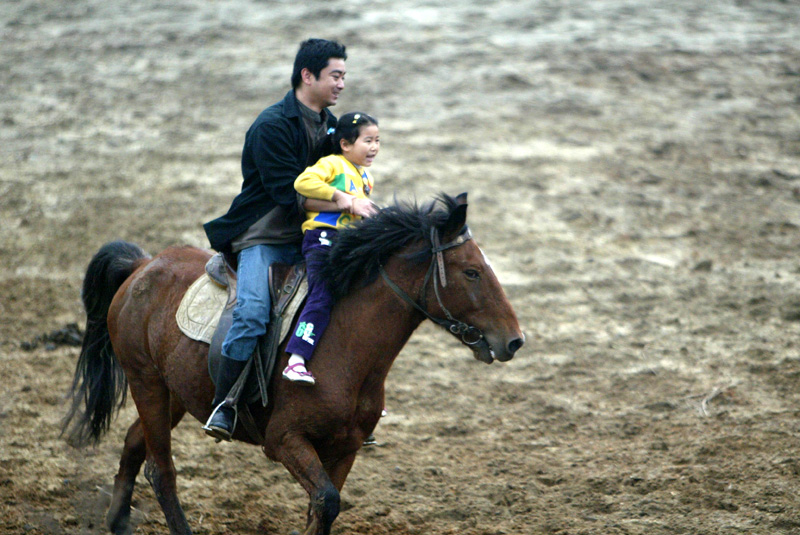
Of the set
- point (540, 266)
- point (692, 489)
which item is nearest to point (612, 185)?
point (540, 266)

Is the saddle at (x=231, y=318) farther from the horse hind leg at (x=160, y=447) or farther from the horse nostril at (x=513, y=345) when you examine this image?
the horse nostril at (x=513, y=345)

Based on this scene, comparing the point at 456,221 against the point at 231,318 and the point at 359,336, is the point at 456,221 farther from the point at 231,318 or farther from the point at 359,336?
the point at 231,318

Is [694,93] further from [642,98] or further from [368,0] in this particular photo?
[368,0]

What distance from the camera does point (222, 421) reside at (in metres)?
4.08

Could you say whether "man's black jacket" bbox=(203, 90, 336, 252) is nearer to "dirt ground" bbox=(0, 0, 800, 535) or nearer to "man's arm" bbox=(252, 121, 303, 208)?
"man's arm" bbox=(252, 121, 303, 208)

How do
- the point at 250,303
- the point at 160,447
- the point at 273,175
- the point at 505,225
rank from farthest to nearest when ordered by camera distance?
the point at 505,225
the point at 160,447
the point at 273,175
the point at 250,303

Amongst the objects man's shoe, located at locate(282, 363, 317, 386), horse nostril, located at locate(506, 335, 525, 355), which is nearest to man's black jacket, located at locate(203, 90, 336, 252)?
man's shoe, located at locate(282, 363, 317, 386)

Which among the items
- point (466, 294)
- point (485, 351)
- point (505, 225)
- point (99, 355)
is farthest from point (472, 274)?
point (505, 225)

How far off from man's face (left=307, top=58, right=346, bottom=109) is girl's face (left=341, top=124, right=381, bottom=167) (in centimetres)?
32

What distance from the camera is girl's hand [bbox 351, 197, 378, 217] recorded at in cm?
407

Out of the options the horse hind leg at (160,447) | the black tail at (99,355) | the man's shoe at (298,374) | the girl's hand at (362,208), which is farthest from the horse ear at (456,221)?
the black tail at (99,355)

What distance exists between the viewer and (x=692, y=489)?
515 cm

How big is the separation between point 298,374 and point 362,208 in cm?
89

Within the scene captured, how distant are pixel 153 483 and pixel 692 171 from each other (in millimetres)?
8106
